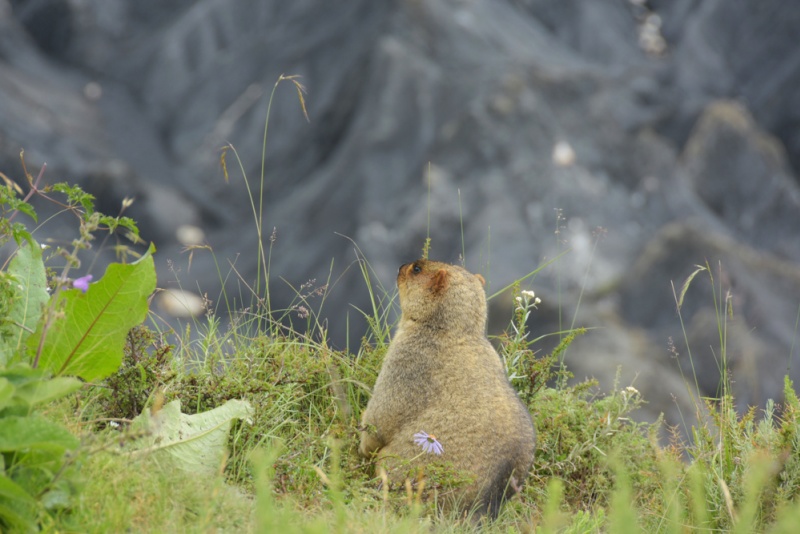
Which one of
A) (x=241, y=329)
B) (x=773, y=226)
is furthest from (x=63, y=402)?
(x=773, y=226)

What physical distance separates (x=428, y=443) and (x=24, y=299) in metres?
1.68

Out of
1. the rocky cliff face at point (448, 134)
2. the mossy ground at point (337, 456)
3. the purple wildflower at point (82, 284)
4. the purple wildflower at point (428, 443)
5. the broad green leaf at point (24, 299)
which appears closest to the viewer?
the mossy ground at point (337, 456)

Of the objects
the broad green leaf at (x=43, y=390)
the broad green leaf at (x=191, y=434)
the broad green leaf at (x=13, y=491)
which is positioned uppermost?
the broad green leaf at (x=43, y=390)

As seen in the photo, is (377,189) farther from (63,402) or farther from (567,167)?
(63,402)

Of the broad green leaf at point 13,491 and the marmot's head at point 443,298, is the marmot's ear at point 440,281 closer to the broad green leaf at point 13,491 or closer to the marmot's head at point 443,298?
the marmot's head at point 443,298

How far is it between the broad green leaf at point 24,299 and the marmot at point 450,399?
145 centimetres

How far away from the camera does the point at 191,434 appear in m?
3.38

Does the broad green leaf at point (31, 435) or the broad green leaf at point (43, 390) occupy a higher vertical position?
the broad green leaf at point (43, 390)

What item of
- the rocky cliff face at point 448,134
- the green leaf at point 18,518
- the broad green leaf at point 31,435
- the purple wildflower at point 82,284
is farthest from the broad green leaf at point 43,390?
the rocky cliff face at point 448,134

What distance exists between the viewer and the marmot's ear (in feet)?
13.0

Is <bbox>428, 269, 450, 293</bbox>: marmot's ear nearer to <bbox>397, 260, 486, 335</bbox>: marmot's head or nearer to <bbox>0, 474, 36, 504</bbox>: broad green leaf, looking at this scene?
<bbox>397, 260, 486, 335</bbox>: marmot's head

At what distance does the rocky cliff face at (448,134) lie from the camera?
1298 cm

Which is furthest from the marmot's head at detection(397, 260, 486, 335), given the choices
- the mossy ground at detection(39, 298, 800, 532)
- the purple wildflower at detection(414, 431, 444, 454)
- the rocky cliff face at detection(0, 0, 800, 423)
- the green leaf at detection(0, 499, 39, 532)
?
the rocky cliff face at detection(0, 0, 800, 423)

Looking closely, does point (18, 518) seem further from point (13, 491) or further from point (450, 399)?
point (450, 399)
